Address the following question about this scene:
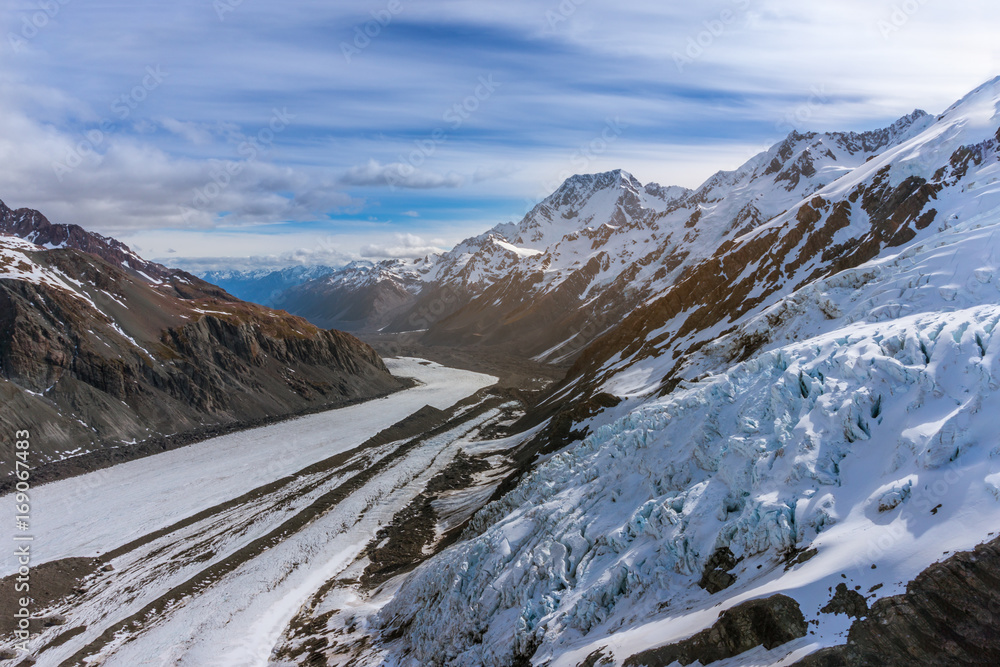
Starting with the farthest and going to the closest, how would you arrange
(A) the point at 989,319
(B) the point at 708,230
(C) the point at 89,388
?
(B) the point at 708,230 → (C) the point at 89,388 → (A) the point at 989,319

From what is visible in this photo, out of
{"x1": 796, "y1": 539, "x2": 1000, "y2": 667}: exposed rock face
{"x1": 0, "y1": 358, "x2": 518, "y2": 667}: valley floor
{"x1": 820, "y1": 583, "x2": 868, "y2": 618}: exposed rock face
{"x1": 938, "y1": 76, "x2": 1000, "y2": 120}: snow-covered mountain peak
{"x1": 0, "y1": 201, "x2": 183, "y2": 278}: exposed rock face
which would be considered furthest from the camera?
{"x1": 0, "y1": 201, "x2": 183, "y2": 278}: exposed rock face

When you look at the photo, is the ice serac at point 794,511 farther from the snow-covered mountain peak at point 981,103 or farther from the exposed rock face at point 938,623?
the snow-covered mountain peak at point 981,103

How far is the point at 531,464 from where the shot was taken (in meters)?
51.2

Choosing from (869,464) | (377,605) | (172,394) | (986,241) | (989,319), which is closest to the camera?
(869,464)

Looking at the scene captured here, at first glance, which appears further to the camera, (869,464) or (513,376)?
(513,376)

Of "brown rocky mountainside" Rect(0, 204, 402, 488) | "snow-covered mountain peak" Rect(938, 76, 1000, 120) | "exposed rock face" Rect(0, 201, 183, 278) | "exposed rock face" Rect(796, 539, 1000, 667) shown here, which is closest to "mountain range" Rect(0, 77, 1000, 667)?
"exposed rock face" Rect(796, 539, 1000, 667)

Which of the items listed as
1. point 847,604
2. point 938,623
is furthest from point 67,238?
point 938,623

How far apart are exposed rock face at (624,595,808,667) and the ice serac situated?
0.61ft

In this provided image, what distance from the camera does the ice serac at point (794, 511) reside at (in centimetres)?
1420

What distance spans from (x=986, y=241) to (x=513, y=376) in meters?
122

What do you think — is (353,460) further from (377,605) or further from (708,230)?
(708,230)

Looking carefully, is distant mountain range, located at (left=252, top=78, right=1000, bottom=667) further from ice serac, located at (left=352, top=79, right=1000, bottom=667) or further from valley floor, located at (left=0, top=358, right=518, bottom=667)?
valley floor, located at (left=0, top=358, right=518, bottom=667)

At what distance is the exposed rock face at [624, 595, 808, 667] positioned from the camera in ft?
47.9

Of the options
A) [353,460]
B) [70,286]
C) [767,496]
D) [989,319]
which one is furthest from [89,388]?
[989,319]
